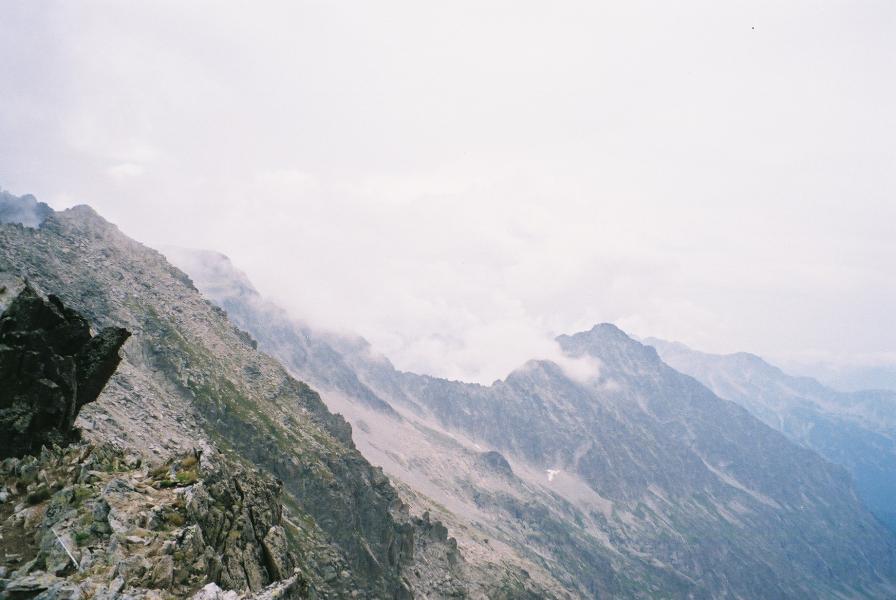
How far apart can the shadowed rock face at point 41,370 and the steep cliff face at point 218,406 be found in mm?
28100

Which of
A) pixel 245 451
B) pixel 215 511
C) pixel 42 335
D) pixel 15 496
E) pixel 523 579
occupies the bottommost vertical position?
pixel 523 579

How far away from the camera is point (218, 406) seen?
89688 millimetres

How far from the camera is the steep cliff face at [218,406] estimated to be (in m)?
67.2

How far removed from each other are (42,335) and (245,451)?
68764mm

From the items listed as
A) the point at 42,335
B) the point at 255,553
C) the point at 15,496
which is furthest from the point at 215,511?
the point at 42,335

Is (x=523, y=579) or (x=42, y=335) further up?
(x=42, y=335)

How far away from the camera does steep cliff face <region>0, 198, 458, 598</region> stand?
6725 cm

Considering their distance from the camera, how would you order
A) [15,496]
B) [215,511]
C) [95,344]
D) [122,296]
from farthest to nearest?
[122,296]
[95,344]
[215,511]
[15,496]

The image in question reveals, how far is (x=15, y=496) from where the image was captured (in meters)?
18.8

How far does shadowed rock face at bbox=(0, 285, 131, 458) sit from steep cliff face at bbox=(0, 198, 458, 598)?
92.2ft

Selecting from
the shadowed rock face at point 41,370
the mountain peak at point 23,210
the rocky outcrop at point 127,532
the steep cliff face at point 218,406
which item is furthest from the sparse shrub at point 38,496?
the mountain peak at point 23,210

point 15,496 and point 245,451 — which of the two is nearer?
point 15,496

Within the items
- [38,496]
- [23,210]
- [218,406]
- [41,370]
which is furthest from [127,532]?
[23,210]

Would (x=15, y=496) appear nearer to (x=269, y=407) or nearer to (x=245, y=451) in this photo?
(x=245, y=451)
